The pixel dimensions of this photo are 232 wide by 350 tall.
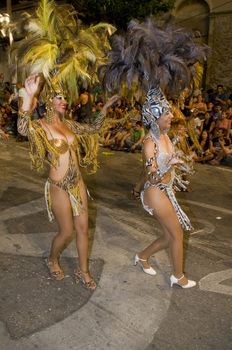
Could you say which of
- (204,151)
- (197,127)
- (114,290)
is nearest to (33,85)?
(114,290)

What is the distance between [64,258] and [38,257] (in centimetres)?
31

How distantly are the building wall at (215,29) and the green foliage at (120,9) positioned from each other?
173 centimetres

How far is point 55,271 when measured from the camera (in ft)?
15.3

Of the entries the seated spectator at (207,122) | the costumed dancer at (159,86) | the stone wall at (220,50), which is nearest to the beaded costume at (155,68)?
the costumed dancer at (159,86)

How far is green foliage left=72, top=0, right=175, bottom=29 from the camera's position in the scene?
653 inches

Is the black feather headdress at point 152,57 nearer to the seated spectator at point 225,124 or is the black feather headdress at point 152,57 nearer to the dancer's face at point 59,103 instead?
the dancer's face at point 59,103

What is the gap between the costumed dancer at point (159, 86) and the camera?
13.8 feet

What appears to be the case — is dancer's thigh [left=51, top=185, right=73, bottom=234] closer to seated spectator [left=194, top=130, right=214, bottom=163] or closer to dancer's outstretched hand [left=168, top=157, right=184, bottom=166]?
dancer's outstretched hand [left=168, top=157, right=184, bottom=166]

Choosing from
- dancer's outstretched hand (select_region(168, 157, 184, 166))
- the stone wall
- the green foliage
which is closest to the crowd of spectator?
the stone wall

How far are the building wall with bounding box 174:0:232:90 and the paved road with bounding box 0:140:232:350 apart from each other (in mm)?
12302

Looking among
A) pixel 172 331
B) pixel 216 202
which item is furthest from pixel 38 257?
pixel 216 202

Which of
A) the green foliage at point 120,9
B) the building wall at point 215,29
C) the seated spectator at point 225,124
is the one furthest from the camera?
Result: the building wall at point 215,29

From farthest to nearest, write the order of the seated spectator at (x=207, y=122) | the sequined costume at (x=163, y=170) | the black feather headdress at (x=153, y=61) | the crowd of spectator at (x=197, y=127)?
the seated spectator at (x=207, y=122)
the crowd of spectator at (x=197, y=127)
the black feather headdress at (x=153, y=61)
the sequined costume at (x=163, y=170)

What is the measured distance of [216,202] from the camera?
7848 mm
